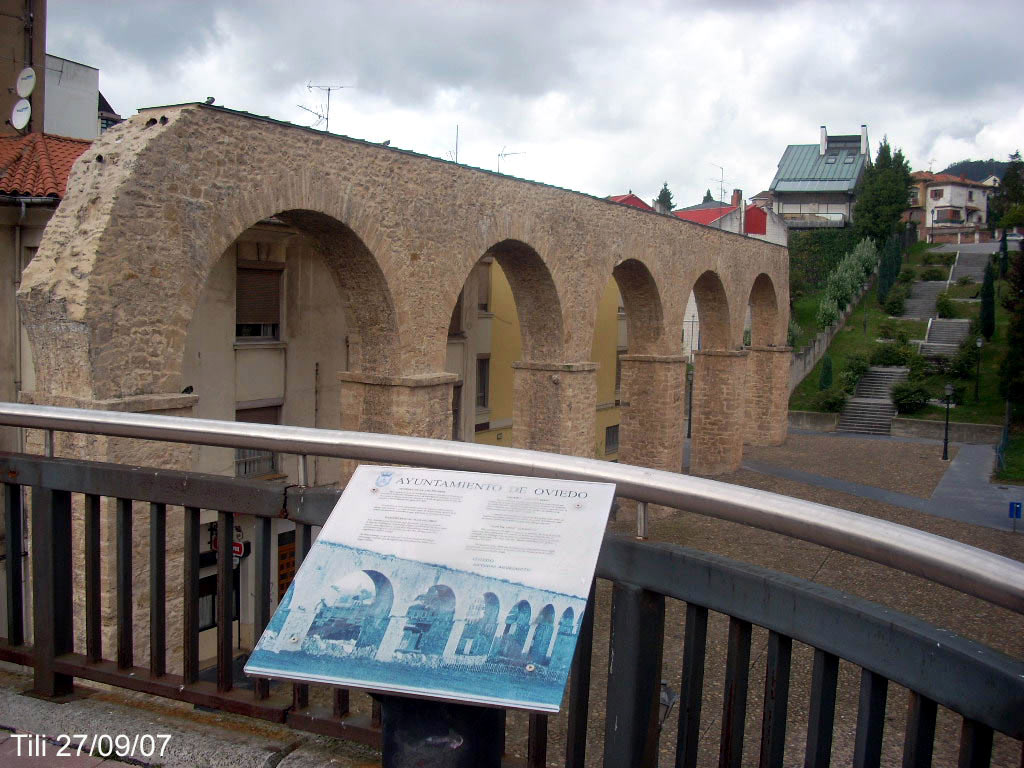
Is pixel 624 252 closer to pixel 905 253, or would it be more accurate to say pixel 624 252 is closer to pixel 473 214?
pixel 473 214

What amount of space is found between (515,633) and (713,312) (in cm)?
1969

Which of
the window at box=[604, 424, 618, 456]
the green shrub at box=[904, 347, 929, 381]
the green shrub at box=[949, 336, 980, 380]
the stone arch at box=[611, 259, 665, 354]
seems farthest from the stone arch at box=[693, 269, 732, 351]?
the green shrub at box=[949, 336, 980, 380]

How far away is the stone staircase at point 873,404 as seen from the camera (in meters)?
30.7

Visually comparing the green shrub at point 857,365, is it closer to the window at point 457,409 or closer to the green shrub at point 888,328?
the green shrub at point 888,328

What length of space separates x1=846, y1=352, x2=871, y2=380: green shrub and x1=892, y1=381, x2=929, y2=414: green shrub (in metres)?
2.35

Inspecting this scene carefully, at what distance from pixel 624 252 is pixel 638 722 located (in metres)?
13.9

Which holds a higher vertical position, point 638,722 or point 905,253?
point 905,253

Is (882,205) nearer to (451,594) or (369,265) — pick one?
(369,265)

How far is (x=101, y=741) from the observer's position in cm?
229

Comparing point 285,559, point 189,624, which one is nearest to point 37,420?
point 189,624

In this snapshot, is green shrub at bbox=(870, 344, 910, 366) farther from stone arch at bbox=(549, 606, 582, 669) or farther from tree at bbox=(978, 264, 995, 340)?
stone arch at bbox=(549, 606, 582, 669)

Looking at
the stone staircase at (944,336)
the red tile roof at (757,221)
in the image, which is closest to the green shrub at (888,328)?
the stone staircase at (944,336)

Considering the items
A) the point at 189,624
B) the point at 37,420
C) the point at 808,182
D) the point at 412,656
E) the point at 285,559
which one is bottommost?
the point at 285,559

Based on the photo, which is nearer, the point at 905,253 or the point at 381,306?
the point at 381,306
